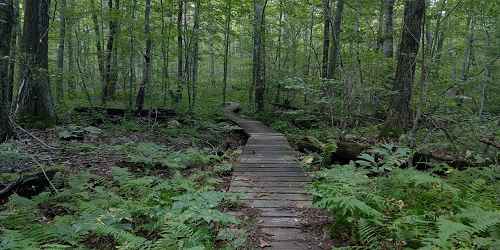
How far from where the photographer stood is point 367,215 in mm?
3725

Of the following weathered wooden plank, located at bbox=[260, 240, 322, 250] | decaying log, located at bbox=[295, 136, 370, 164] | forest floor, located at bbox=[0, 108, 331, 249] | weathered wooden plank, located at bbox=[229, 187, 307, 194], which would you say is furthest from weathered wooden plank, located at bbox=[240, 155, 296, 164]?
weathered wooden plank, located at bbox=[260, 240, 322, 250]

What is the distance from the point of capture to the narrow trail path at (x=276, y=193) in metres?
3.75

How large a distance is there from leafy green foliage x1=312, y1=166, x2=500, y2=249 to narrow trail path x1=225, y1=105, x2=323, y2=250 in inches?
18.6

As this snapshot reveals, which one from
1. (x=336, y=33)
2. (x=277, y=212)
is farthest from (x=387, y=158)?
(x=336, y=33)

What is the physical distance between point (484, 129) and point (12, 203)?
27.9 feet

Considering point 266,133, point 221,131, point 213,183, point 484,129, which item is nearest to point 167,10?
point 221,131

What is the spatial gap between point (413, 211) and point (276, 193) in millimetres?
2148

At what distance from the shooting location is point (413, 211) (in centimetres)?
376

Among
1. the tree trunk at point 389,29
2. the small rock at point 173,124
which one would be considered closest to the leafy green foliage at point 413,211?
the small rock at point 173,124

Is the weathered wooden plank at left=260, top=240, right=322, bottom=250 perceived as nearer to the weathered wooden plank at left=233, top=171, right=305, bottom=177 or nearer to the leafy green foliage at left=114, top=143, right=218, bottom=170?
the weathered wooden plank at left=233, top=171, right=305, bottom=177

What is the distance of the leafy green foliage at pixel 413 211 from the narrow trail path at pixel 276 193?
0.47m

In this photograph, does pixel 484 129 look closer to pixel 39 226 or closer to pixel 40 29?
pixel 39 226

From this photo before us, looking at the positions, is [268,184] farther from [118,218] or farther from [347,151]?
[118,218]

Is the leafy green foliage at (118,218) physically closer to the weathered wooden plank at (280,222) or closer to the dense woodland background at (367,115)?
the dense woodland background at (367,115)
